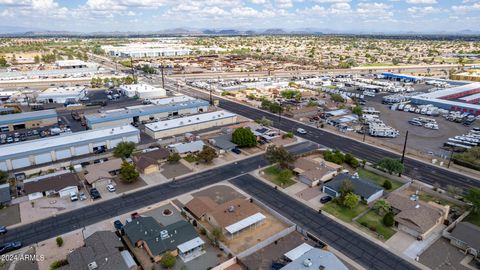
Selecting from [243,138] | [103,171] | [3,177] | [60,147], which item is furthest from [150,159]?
[3,177]

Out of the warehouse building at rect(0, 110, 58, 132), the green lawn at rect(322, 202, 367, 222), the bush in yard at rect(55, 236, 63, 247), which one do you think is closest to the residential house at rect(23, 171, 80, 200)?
the bush in yard at rect(55, 236, 63, 247)

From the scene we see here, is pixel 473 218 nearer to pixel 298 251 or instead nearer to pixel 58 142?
pixel 298 251

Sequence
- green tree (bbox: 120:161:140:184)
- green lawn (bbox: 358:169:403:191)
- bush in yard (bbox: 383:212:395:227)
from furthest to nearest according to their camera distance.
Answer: green lawn (bbox: 358:169:403:191) < green tree (bbox: 120:161:140:184) < bush in yard (bbox: 383:212:395:227)

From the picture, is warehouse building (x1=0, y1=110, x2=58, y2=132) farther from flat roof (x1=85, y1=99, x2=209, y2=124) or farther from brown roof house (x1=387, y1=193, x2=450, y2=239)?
brown roof house (x1=387, y1=193, x2=450, y2=239)

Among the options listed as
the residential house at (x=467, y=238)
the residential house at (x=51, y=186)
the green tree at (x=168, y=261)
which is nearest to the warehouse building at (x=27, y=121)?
the residential house at (x=51, y=186)

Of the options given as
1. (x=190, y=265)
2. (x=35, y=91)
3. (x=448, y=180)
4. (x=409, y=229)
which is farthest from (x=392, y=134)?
(x=35, y=91)
